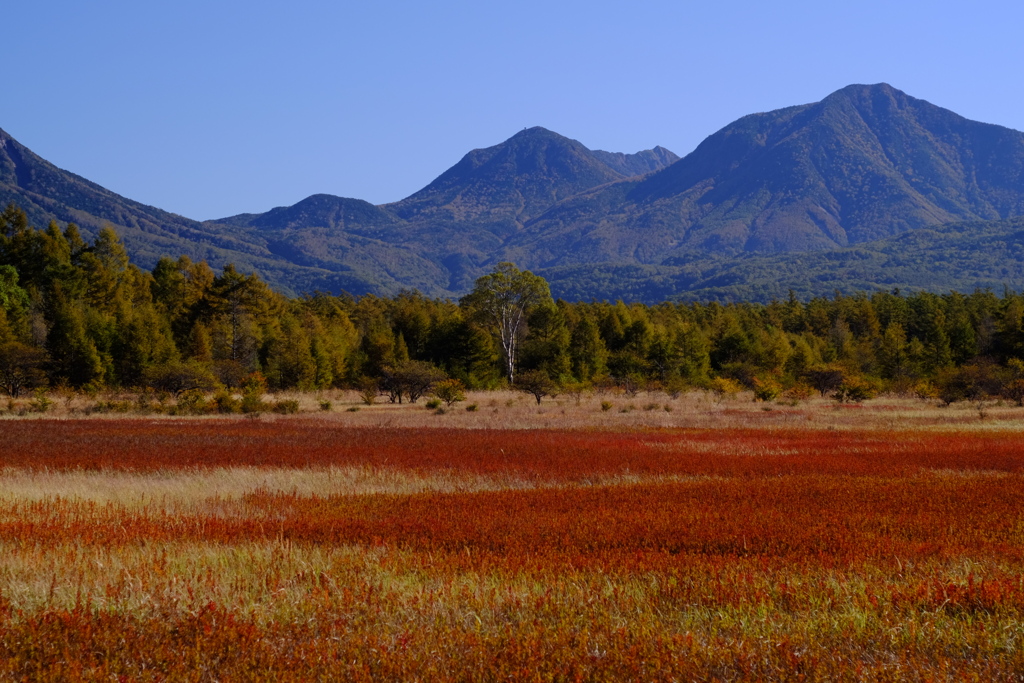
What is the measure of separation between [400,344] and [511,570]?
196 ft

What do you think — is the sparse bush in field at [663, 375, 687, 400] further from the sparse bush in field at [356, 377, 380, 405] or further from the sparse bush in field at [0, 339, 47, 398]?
the sparse bush in field at [0, 339, 47, 398]

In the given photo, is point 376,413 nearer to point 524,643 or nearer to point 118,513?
point 118,513

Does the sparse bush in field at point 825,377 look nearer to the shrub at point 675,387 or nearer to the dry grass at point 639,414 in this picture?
the dry grass at point 639,414

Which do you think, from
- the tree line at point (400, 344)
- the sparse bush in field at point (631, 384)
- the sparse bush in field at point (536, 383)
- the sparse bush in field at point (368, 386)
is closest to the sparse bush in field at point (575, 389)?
the tree line at point (400, 344)

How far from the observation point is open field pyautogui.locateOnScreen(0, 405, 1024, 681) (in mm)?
5574

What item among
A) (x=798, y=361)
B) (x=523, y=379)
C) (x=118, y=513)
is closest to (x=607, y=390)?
(x=523, y=379)

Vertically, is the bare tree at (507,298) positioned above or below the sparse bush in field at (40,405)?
above

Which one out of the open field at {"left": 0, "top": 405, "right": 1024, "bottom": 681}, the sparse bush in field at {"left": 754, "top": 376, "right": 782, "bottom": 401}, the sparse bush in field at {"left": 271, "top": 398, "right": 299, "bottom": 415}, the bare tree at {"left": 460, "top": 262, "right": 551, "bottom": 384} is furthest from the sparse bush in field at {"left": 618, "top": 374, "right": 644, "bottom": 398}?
the open field at {"left": 0, "top": 405, "right": 1024, "bottom": 681}

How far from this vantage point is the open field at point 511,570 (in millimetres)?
5574

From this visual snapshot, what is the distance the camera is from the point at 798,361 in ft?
236

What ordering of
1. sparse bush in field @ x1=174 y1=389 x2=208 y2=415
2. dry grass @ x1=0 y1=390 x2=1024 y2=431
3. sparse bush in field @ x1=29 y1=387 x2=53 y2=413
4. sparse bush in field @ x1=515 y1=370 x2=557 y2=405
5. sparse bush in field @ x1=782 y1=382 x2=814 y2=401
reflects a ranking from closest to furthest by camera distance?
dry grass @ x1=0 y1=390 x2=1024 y2=431 < sparse bush in field @ x1=29 y1=387 x2=53 y2=413 < sparse bush in field @ x1=174 y1=389 x2=208 y2=415 < sparse bush in field @ x1=515 y1=370 x2=557 y2=405 < sparse bush in field @ x1=782 y1=382 x2=814 y2=401

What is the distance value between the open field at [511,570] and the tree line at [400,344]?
38.3 metres

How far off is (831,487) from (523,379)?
41.1 m

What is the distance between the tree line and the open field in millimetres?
38298
